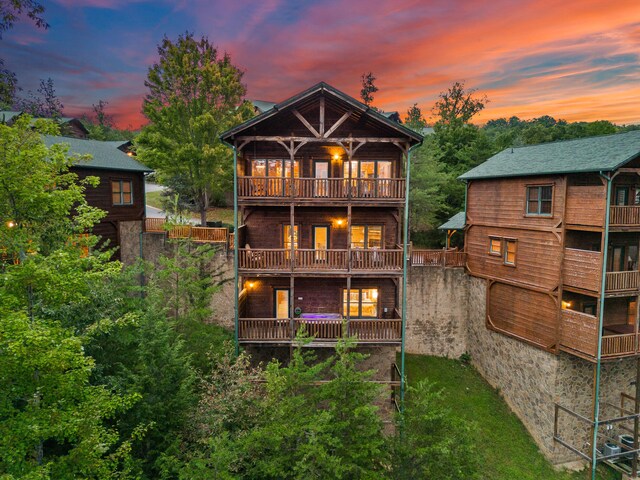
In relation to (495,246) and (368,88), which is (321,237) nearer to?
(495,246)

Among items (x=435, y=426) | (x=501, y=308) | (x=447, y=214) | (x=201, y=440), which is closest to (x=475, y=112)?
(x=447, y=214)

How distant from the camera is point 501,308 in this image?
64.4 ft

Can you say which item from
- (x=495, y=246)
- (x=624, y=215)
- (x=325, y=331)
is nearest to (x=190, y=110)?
(x=325, y=331)

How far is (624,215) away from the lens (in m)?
14.9

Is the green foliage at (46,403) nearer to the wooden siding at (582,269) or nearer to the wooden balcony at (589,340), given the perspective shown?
the wooden balcony at (589,340)

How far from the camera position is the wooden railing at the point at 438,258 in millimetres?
21438

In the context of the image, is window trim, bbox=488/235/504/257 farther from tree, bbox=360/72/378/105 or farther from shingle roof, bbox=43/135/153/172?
tree, bbox=360/72/378/105

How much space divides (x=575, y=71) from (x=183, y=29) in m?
33.5

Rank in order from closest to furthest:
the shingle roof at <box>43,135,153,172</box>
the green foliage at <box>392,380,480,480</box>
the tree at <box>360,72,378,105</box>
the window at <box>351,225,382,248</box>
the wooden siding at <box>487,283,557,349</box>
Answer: the green foliage at <box>392,380,480,480</box>, the wooden siding at <box>487,283,557,349</box>, the window at <box>351,225,382,248</box>, the shingle roof at <box>43,135,153,172</box>, the tree at <box>360,72,378,105</box>

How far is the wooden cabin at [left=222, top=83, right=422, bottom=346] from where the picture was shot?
51.1ft

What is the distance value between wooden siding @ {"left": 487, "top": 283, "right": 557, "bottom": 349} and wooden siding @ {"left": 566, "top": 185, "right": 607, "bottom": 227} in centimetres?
414

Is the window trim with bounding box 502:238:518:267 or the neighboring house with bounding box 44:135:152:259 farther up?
the neighboring house with bounding box 44:135:152:259

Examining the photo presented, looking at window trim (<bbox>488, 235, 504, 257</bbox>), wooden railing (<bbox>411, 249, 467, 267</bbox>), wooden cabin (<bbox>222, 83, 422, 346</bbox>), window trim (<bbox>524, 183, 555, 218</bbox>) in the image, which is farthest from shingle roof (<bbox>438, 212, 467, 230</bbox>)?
wooden cabin (<bbox>222, 83, 422, 346</bbox>)

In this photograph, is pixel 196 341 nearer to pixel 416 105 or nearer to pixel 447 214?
pixel 447 214
